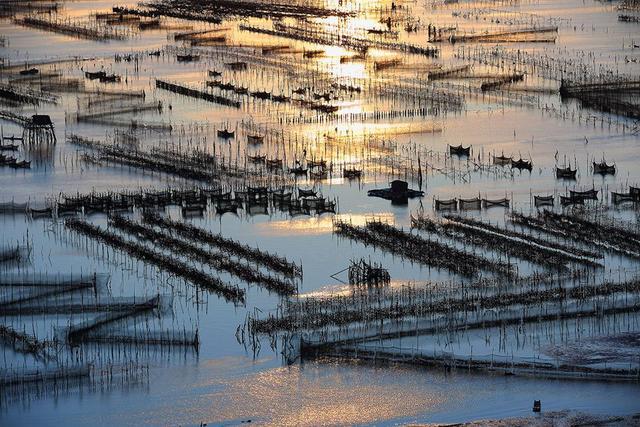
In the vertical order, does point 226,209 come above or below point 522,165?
below

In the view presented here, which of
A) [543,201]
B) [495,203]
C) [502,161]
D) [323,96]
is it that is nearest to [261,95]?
[323,96]

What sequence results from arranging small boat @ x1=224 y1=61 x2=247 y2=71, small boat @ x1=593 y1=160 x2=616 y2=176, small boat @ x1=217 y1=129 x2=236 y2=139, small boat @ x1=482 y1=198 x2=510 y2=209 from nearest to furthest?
1. small boat @ x1=482 y1=198 x2=510 y2=209
2. small boat @ x1=593 y1=160 x2=616 y2=176
3. small boat @ x1=217 y1=129 x2=236 y2=139
4. small boat @ x1=224 y1=61 x2=247 y2=71

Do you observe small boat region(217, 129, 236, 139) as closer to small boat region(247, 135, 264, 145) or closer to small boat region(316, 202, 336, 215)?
small boat region(247, 135, 264, 145)

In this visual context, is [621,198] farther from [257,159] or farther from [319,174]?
[257,159]

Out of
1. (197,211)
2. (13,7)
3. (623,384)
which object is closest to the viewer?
(623,384)

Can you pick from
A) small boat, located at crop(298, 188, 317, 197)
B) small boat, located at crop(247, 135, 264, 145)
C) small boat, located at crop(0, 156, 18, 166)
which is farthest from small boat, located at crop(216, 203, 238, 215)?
small boat, located at crop(0, 156, 18, 166)

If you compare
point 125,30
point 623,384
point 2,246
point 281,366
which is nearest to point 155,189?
point 2,246

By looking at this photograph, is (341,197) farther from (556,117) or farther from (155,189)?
(556,117)

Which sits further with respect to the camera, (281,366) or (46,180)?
(46,180)
